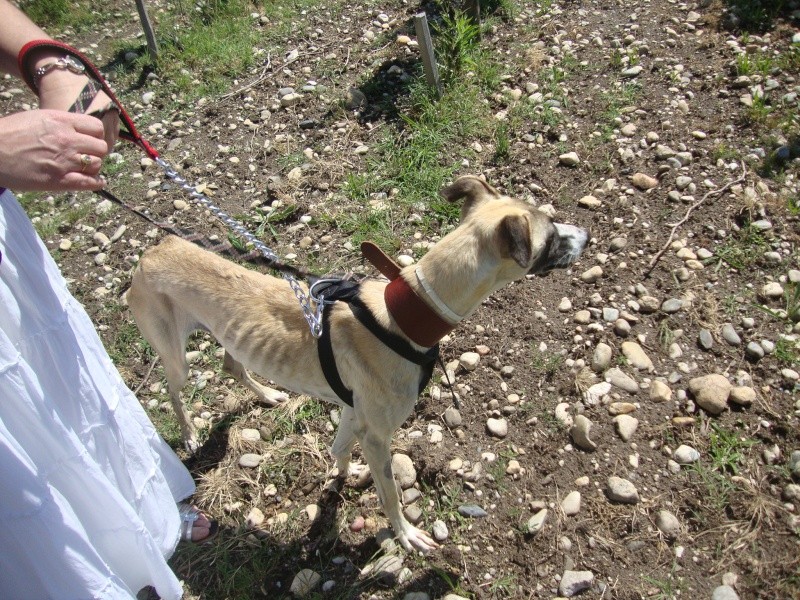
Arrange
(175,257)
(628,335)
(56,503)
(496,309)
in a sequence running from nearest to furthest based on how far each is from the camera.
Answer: (56,503) < (175,257) < (628,335) < (496,309)

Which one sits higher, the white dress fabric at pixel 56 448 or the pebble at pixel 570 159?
the white dress fabric at pixel 56 448

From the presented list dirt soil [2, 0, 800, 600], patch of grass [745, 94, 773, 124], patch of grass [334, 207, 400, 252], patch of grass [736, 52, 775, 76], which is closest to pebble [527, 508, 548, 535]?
dirt soil [2, 0, 800, 600]

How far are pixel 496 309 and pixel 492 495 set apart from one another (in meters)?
1.50

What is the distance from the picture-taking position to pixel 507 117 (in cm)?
591

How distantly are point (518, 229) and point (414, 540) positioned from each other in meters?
1.99

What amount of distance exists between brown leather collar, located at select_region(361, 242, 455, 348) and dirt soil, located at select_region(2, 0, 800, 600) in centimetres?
124

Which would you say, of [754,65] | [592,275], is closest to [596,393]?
[592,275]

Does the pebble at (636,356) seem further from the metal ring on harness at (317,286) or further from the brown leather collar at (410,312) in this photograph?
the metal ring on harness at (317,286)

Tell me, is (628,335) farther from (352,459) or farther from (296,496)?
(296,496)

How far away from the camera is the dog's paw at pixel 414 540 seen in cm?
343

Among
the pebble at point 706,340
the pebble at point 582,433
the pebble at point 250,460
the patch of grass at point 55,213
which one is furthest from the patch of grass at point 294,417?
the patch of grass at point 55,213

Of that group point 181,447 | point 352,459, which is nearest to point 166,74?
point 181,447

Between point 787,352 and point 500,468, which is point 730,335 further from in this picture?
point 500,468

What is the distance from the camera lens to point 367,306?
3121mm
